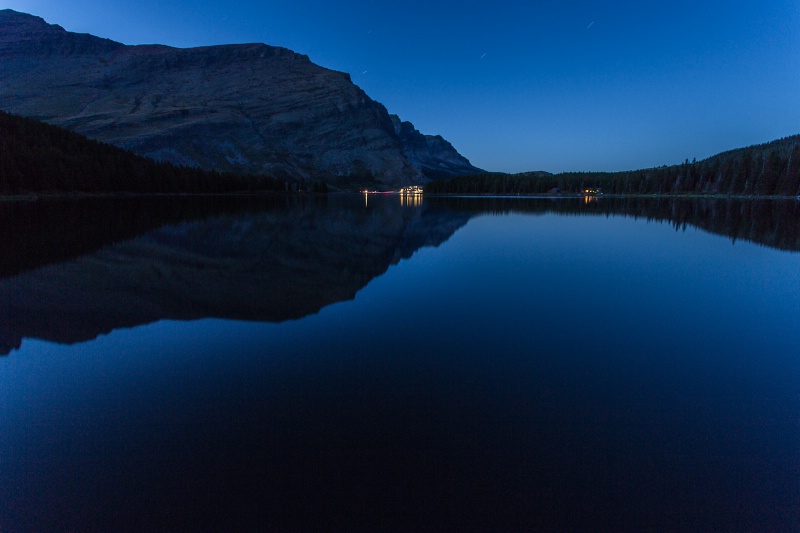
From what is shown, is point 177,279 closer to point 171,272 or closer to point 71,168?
point 171,272

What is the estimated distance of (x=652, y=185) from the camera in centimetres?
17138

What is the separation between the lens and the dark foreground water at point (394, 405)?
5.41 metres

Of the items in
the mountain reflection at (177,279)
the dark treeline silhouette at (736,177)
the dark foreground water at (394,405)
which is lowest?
the dark foreground water at (394,405)

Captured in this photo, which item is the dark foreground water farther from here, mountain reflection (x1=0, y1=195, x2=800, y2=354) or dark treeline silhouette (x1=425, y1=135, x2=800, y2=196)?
Answer: dark treeline silhouette (x1=425, y1=135, x2=800, y2=196)

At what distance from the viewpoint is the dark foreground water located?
541 cm

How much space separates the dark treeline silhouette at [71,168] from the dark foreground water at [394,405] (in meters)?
87.5

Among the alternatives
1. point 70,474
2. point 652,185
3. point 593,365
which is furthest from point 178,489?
point 652,185

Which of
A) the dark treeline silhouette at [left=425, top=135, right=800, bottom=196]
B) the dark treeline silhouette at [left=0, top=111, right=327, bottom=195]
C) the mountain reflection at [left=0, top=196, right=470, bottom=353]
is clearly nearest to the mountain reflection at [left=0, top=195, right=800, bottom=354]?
the mountain reflection at [left=0, top=196, right=470, bottom=353]

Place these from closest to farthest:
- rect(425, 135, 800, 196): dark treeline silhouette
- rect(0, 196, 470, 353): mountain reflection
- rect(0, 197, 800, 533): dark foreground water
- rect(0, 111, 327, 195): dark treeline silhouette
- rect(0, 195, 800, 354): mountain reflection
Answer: rect(0, 197, 800, 533): dark foreground water < rect(0, 196, 470, 353): mountain reflection < rect(0, 195, 800, 354): mountain reflection < rect(0, 111, 327, 195): dark treeline silhouette < rect(425, 135, 800, 196): dark treeline silhouette

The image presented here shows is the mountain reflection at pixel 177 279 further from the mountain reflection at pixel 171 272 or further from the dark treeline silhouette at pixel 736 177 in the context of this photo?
the dark treeline silhouette at pixel 736 177

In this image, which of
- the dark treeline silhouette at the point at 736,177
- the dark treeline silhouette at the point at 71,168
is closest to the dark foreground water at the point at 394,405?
the dark treeline silhouette at the point at 71,168

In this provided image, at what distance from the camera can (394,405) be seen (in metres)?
7.76

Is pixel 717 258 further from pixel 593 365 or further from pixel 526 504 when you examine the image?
pixel 526 504

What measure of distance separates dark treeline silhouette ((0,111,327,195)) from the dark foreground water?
87456 millimetres
